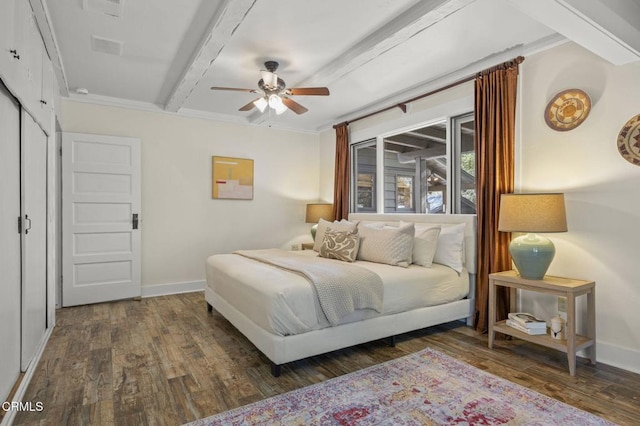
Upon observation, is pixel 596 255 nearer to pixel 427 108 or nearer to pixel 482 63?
pixel 482 63

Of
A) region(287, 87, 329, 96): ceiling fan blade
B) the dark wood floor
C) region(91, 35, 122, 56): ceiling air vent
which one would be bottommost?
the dark wood floor

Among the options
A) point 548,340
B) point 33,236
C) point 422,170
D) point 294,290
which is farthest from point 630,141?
point 33,236

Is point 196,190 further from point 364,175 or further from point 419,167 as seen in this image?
point 419,167

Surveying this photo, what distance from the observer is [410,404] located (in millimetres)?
2105

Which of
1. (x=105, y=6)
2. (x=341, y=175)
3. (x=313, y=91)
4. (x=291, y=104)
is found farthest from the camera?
(x=341, y=175)

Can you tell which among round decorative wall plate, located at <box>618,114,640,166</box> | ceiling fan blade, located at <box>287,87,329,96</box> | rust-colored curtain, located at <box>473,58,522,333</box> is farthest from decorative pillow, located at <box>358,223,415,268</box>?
round decorative wall plate, located at <box>618,114,640,166</box>

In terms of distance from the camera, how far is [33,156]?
101 inches

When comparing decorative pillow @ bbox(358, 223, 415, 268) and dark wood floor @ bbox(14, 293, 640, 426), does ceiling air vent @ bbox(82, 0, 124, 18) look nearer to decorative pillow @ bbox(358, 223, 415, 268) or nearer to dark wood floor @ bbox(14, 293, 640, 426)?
dark wood floor @ bbox(14, 293, 640, 426)

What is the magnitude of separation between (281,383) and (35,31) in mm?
3039

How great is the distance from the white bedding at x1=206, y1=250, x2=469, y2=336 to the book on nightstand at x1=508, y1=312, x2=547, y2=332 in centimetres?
56

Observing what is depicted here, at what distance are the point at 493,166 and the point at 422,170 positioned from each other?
1241 millimetres

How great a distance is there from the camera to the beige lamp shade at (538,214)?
103 inches

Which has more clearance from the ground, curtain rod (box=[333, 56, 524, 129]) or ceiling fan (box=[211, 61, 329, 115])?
curtain rod (box=[333, 56, 524, 129])

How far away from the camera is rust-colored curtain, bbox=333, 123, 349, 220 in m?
5.36
